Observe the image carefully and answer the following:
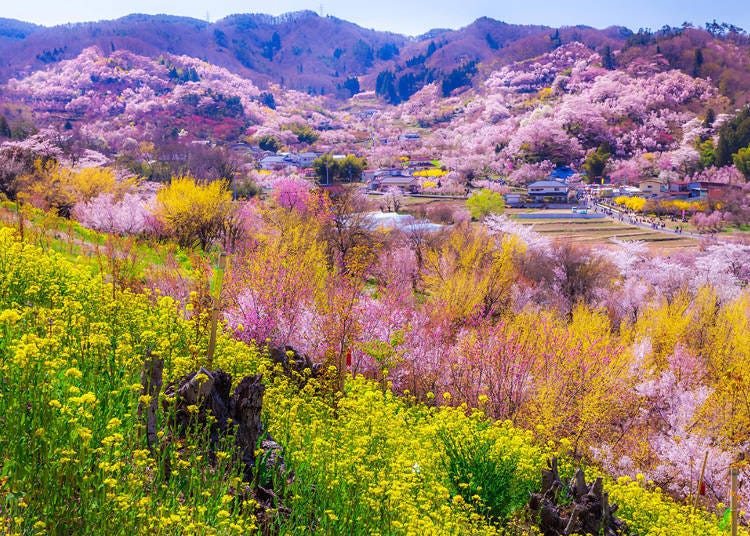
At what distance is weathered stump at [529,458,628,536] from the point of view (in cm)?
701

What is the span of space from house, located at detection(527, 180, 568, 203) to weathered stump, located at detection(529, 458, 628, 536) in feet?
250

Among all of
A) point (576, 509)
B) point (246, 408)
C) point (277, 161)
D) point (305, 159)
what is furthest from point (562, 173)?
point (246, 408)

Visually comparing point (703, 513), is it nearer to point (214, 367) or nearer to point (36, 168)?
point (214, 367)

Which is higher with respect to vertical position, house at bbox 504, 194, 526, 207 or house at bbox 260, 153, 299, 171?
house at bbox 260, 153, 299, 171

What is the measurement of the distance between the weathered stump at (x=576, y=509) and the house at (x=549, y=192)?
7614 cm

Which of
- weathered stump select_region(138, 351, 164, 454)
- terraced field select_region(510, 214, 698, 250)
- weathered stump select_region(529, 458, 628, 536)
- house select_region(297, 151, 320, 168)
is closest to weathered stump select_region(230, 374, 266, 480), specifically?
weathered stump select_region(138, 351, 164, 454)

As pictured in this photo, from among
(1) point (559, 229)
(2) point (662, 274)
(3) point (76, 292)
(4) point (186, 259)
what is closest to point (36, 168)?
(4) point (186, 259)

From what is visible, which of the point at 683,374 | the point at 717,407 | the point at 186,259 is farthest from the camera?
the point at 186,259

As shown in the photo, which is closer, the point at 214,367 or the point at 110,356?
the point at 110,356

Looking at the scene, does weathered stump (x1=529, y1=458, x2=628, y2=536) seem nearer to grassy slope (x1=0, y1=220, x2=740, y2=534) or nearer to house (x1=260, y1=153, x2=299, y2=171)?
grassy slope (x1=0, y1=220, x2=740, y2=534)

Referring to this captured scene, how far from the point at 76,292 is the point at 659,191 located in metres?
86.4

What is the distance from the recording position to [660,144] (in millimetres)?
107250

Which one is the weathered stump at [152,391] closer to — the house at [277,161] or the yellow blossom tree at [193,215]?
the yellow blossom tree at [193,215]

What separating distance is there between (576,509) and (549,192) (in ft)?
257
